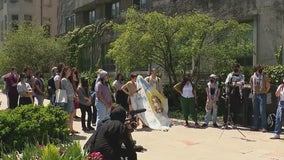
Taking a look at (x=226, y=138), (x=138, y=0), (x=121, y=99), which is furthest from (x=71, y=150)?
(x=138, y=0)

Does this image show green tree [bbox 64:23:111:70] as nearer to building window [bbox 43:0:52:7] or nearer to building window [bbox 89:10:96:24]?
building window [bbox 89:10:96:24]

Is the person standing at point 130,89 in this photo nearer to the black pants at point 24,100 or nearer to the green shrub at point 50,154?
the black pants at point 24,100

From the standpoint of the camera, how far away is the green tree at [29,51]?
3137 cm

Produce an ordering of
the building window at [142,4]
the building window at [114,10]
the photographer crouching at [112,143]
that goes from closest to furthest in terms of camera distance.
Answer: the photographer crouching at [112,143] < the building window at [142,4] < the building window at [114,10]

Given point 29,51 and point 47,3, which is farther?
point 47,3

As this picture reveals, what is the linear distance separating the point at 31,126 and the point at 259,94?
21.1ft

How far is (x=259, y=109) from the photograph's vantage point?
508 inches

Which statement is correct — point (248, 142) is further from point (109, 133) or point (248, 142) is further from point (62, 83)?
→ point (109, 133)

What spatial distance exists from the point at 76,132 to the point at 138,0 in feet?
61.4

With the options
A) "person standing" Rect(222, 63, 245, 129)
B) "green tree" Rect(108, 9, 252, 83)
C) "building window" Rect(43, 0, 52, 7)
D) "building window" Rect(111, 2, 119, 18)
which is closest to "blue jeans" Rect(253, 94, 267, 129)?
"person standing" Rect(222, 63, 245, 129)

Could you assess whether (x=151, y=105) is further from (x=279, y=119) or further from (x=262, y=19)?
(x=262, y=19)

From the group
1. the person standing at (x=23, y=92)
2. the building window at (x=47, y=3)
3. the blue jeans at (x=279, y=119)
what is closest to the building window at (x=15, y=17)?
the building window at (x=47, y=3)

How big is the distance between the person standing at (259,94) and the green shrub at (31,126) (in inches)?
212

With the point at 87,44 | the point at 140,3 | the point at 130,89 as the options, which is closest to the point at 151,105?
the point at 130,89
